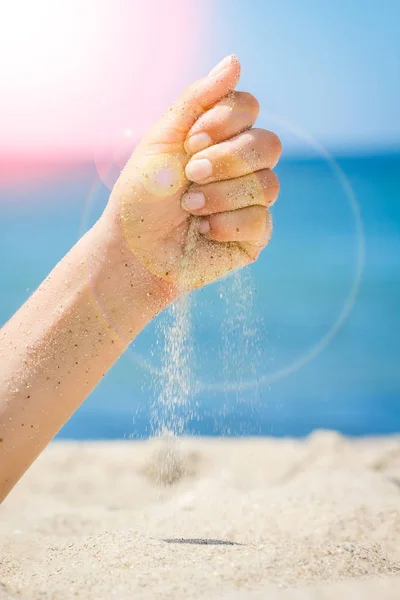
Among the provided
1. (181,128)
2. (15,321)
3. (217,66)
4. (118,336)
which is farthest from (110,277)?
(217,66)

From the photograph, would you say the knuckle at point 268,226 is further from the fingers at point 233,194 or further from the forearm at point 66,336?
the forearm at point 66,336

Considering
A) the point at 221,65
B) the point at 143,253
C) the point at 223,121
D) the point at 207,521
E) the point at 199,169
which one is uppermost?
the point at 221,65

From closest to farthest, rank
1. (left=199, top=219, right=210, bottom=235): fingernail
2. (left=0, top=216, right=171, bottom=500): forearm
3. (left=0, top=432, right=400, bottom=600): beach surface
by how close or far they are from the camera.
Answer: (left=0, top=432, right=400, bottom=600): beach surface → (left=0, top=216, right=171, bottom=500): forearm → (left=199, top=219, right=210, bottom=235): fingernail

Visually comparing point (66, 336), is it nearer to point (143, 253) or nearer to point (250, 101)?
point (143, 253)

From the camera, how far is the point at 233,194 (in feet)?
4.95

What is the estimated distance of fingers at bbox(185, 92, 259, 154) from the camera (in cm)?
151

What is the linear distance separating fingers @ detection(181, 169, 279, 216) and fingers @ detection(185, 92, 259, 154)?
0.32 feet

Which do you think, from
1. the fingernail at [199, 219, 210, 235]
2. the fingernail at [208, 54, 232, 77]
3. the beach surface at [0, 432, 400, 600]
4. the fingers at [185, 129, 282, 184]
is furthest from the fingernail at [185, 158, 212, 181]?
the beach surface at [0, 432, 400, 600]

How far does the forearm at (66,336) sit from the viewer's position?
1453 mm

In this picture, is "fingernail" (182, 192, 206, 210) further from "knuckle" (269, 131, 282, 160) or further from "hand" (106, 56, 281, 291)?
"knuckle" (269, 131, 282, 160)

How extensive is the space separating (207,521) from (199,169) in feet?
4.20

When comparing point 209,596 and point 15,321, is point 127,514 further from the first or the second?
point 209,596

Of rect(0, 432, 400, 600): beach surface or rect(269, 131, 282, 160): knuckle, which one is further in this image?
rect(269, 131, 282, 160): knuckle

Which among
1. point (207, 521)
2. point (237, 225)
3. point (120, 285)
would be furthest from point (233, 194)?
point (207, 521)
